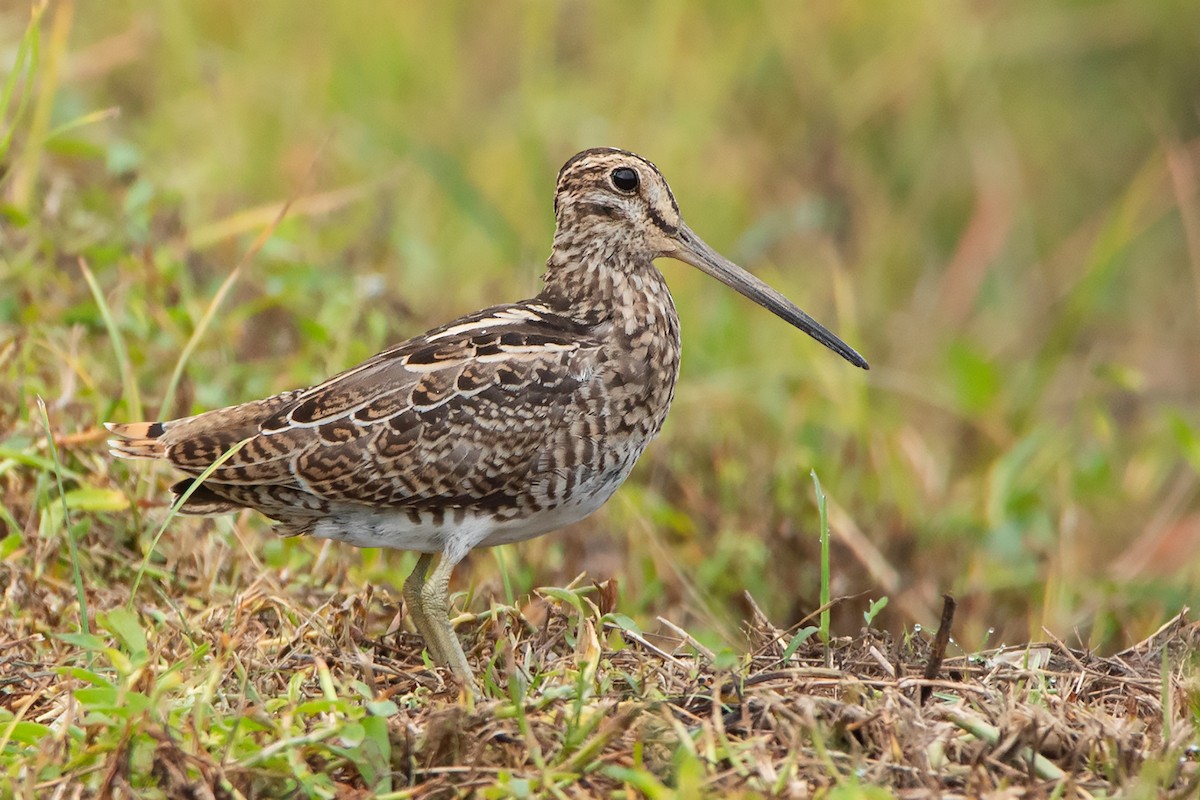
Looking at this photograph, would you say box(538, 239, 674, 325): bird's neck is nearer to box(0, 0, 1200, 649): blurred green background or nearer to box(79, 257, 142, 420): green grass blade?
box(0, 0, 1200, 649): blurred green background

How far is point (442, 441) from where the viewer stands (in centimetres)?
415

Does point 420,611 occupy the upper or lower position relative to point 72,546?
lower

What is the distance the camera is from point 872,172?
916 centimetres

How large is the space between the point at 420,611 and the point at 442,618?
0.33 feet

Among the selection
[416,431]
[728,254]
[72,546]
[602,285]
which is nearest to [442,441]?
[416,431]

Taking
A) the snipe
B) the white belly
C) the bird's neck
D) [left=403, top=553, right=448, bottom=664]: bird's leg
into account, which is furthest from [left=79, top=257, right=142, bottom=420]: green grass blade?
the bird's neck

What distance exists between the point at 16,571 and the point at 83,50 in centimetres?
406

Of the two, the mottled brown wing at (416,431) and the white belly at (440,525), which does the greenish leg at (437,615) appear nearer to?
the white belly at (440,525)

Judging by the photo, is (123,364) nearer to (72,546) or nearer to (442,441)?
(72,546)

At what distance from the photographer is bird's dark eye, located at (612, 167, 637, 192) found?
4539mm

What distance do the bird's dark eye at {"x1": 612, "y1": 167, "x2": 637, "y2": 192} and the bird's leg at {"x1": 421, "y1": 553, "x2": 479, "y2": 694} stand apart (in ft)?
3.62

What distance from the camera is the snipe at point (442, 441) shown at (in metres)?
4.13

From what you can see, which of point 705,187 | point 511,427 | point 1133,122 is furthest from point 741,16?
point 511,427

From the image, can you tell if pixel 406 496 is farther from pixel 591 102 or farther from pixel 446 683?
pixel 591 102
